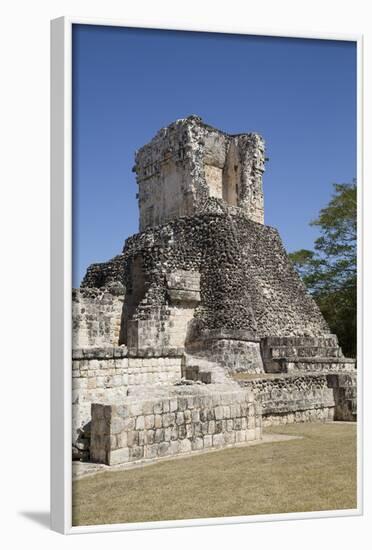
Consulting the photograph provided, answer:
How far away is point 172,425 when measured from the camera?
29.8 ft

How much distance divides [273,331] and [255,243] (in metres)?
2.79

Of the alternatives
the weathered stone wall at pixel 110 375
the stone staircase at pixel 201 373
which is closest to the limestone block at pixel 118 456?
the weathered stone wall at pixel 110 375

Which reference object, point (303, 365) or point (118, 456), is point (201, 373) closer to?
point (303, 365)

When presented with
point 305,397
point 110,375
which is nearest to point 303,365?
point 305,397

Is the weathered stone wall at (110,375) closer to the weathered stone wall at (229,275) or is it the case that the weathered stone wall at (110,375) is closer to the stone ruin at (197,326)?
the stone ruin at (197,326)

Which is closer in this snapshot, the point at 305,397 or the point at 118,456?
the point at 118,456

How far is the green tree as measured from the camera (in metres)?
16.4

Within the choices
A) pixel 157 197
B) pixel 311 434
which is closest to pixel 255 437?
pixel 311 434

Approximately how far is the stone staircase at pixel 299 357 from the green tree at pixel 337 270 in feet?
4.57

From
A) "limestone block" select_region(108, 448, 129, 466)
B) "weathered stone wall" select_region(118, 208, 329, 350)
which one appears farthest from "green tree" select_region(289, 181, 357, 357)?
"limestone block" select_region(108, 448, 129, 466)

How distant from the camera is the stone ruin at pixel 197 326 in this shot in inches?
360

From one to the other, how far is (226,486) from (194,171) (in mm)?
12994

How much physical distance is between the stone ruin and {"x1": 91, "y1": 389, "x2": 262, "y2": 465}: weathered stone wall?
0.05ft

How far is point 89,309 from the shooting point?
14.2 m
